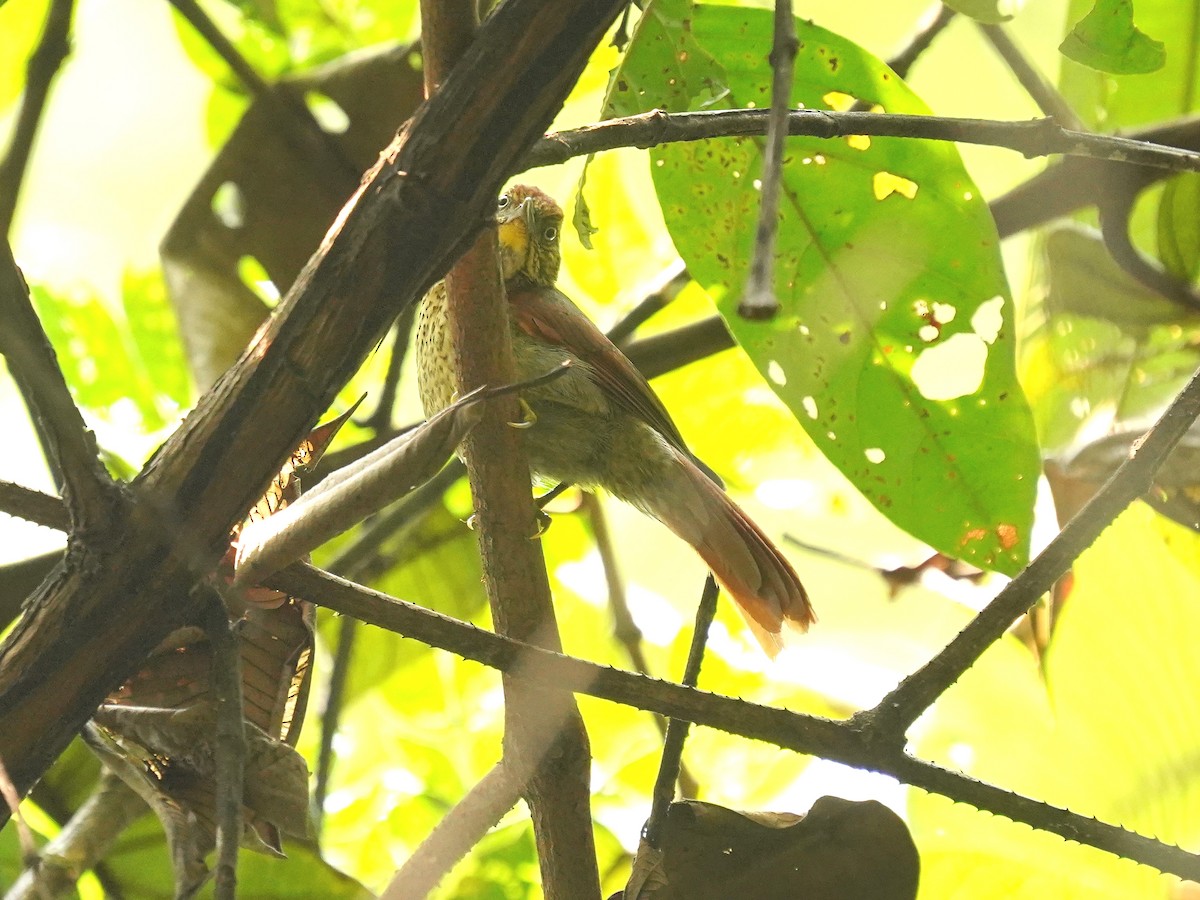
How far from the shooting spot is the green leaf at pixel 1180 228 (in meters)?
1.94

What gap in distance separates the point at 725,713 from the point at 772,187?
495 mm

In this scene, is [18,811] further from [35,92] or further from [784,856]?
[35,92]

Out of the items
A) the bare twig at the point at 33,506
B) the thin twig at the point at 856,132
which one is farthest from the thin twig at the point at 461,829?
the thin twig at the point at 856,132

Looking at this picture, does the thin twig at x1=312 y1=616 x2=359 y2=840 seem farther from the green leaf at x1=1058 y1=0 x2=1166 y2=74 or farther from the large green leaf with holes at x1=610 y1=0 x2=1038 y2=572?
the green leaf at x1=1058 y1=0 x2=1166 y2=74

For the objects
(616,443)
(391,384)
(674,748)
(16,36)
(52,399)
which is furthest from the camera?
(16,36)

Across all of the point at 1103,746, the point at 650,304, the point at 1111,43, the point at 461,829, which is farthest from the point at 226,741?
the point at 650,304

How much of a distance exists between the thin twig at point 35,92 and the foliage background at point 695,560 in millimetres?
275

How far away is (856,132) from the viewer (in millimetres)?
1040

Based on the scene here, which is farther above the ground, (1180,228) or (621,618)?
(1180,228)

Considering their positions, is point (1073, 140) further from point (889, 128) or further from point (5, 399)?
point (5, 399)

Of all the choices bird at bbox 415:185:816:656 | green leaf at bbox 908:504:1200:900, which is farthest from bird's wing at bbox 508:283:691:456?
green leaf at bbox 908:504:1200:900

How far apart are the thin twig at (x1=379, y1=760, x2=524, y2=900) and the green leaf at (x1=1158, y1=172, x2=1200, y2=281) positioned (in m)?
1.45

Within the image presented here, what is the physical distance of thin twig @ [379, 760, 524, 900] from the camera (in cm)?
115

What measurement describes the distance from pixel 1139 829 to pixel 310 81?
5.67 feet
